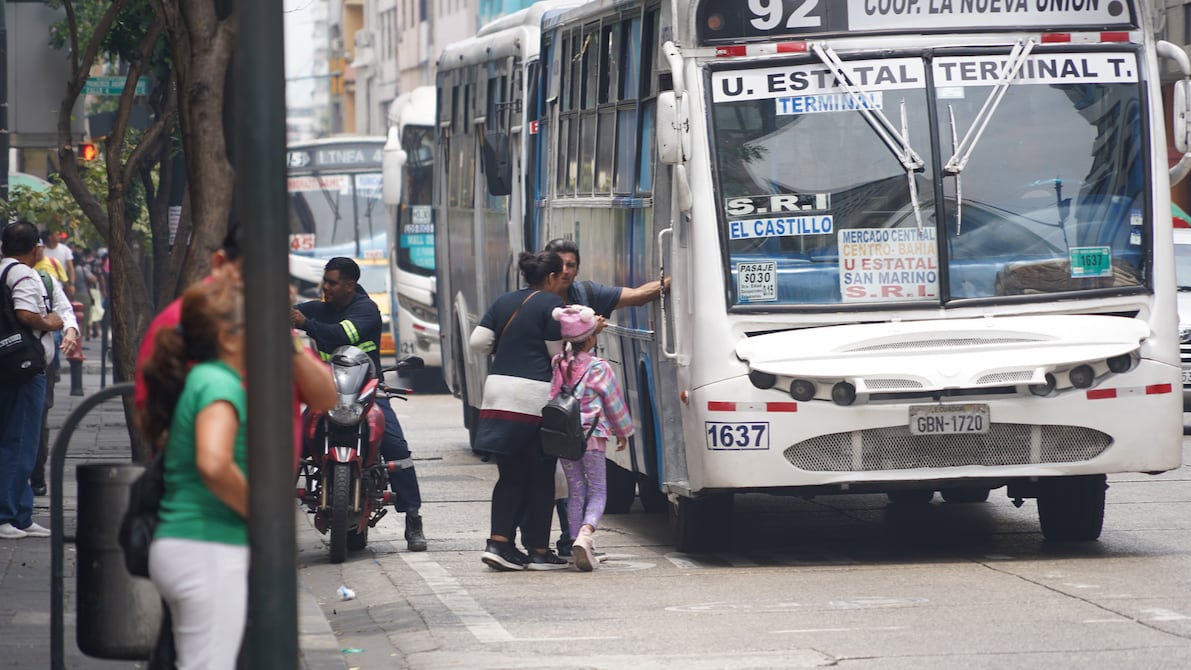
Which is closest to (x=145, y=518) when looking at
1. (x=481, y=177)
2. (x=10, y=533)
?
(x=10, y=533)

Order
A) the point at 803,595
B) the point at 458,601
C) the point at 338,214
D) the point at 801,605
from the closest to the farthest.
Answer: the point at 801,605, the point at 803,595, the point at 458,601, the point at 338,214

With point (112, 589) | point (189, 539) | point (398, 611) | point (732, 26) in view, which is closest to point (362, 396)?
point (398, 611)

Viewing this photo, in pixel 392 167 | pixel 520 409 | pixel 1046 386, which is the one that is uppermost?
pixel 392 167

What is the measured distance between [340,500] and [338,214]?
63.9ft

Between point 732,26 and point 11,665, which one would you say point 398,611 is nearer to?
point 11,665

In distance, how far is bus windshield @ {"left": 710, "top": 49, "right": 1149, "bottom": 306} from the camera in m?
10.9

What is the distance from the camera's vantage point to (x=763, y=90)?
35.9 feet

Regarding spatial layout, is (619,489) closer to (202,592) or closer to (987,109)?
(987,109)

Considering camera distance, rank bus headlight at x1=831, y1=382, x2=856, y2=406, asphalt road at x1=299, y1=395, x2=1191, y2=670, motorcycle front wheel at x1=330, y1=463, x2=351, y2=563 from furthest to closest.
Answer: motorcycle front wheel at x1=330, y1=463, x2=351, y2=563 < bus headlight at x1=831, y1=382, x2=856, y2=406 < asphalt road at x1=299, y1=395, x2=1191, y2=670

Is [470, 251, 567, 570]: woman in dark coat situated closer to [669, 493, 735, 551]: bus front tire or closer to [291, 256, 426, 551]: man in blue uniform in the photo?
[669, 493, 735, 551]: bus front tire

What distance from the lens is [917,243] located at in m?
10.9

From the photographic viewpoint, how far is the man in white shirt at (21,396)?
12008 mm

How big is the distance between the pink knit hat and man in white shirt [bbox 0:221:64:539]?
2.86m

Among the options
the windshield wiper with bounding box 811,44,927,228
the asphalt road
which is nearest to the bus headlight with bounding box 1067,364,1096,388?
the asphalt road
